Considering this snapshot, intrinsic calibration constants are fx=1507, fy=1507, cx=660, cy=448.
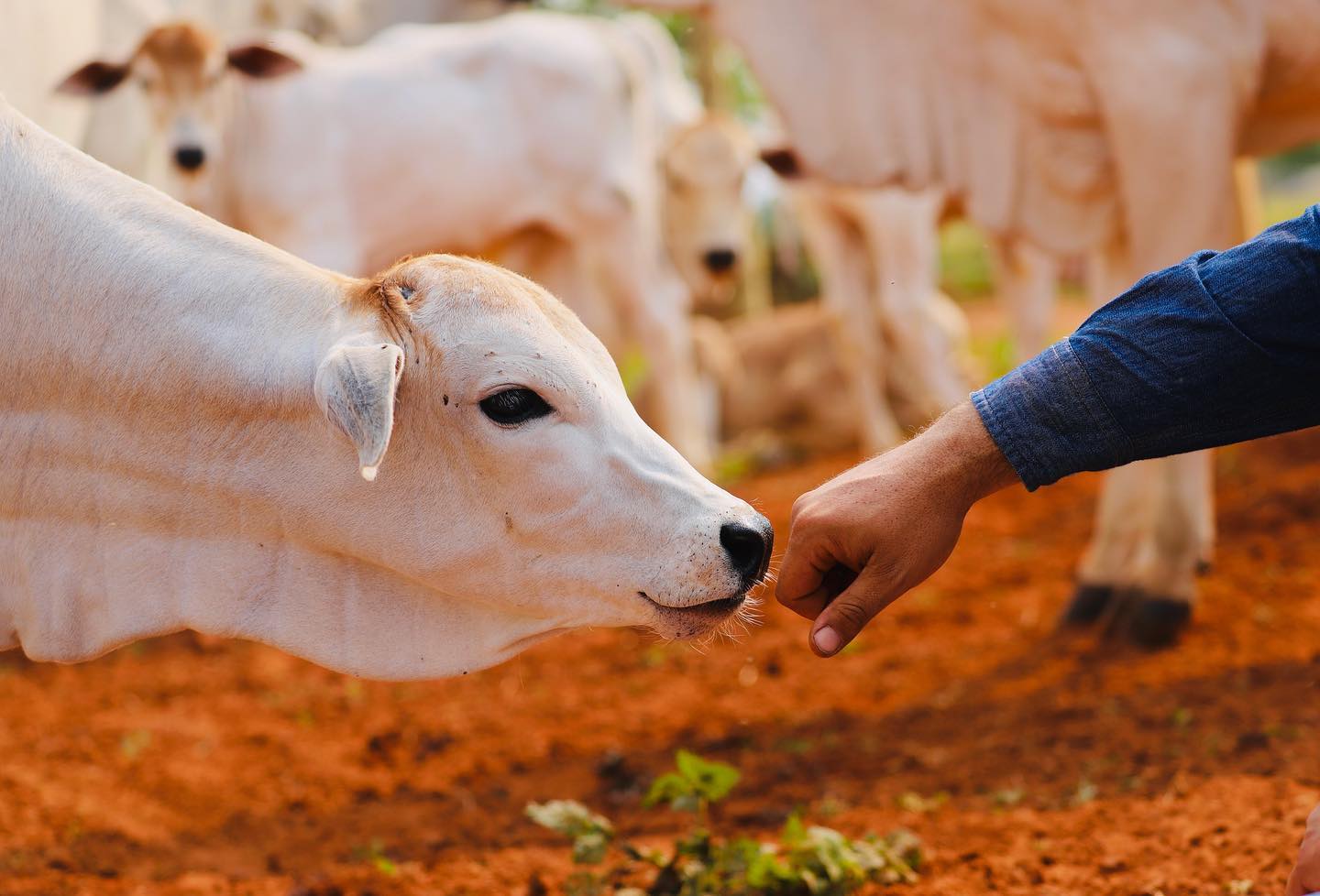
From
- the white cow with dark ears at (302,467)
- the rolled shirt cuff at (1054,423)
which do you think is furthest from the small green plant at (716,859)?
the rolled shirt cuff at (1054,423)

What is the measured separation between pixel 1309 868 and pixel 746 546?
92 centimetres

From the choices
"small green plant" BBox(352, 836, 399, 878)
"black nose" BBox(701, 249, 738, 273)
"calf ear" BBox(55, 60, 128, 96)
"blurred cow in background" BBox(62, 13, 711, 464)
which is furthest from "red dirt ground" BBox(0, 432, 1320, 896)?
"black nose" BBox(701, 249, 738, 273)

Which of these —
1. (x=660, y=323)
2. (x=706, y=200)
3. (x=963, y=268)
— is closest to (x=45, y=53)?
(x=660, y=323)

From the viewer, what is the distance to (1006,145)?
16.4 feet

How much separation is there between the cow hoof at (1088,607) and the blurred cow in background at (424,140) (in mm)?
3467

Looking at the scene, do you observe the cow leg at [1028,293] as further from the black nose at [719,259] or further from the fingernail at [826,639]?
the fingernail at [826,639]

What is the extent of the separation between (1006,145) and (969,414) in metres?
2.98

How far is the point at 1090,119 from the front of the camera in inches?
188

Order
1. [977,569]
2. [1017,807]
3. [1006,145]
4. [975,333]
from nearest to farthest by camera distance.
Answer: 1. [1017,807]
2. [1006,145]
3. [977,569]
4. [975,333]

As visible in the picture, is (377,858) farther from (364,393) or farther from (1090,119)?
(1090,119)

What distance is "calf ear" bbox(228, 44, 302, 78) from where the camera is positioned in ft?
20.2

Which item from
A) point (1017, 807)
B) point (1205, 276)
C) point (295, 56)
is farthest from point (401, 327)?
point (295, 56)

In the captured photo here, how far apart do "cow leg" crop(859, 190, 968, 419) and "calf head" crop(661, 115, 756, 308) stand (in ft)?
2.93

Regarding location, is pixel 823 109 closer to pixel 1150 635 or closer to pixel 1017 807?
pixel 1150 635
